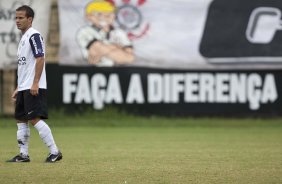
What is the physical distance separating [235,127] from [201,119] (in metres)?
1.28

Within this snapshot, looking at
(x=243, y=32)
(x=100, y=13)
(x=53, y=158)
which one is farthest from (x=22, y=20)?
(x=243, y=32)

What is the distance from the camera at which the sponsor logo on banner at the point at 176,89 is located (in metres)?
18.8

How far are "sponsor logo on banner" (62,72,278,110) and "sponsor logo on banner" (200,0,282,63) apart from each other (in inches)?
19.3

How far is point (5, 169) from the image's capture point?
9125mm

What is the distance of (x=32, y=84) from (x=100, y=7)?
30.8 ft

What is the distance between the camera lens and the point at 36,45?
9.77m

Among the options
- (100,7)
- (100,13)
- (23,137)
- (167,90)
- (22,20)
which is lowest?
(167,90)

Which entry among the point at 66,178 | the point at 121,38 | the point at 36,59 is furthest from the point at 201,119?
the point at 66,178

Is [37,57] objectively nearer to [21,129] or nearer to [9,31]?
[21,129]

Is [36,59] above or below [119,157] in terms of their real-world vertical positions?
above

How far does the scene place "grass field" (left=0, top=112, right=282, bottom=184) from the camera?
854 centimetres

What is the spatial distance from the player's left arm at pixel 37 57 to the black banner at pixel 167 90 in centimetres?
897

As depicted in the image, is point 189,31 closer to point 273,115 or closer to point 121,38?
point 121,38

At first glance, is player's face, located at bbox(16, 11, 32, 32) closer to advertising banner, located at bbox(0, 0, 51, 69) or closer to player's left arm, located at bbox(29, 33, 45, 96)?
player's left arm, located at bbox(29, 33, 45, 96)
